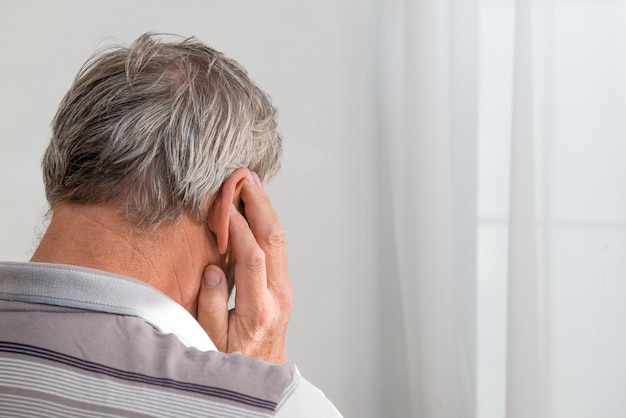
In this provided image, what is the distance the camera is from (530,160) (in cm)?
162

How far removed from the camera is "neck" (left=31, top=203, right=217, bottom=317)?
36.3 inches

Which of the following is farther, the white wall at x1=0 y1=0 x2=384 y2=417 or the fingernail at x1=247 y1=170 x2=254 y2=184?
the white wall at x1=0 y1=0 x2=384 y2=417

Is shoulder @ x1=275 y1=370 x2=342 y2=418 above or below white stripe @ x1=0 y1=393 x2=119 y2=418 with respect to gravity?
below

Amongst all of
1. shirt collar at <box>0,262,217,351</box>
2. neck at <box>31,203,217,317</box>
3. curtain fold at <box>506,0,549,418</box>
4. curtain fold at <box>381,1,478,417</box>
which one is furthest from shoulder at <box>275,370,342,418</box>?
curtain fold at <box>381,1,478,417</box>

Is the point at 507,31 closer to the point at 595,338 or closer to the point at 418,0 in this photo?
the point at 418,0

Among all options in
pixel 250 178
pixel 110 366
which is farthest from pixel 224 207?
pixel 110 366

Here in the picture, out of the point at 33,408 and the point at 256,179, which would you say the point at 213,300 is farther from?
the point at 33,408

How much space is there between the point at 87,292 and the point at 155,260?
0.16 metres

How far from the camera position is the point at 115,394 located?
79cm

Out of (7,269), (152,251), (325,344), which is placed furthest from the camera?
(325,344)

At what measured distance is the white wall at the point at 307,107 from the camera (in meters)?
1.95

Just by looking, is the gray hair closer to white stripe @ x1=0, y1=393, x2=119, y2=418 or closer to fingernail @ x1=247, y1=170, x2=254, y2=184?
fingernail @ x1=247, y1=170, x2=254, y2=184

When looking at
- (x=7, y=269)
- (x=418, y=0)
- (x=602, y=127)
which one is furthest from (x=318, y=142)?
(x=7, y=269)

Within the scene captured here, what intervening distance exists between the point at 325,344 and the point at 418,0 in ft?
2.80
